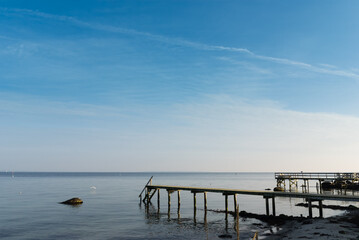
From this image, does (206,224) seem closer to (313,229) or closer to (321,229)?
(313,229)

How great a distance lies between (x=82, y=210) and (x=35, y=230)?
15.1 m

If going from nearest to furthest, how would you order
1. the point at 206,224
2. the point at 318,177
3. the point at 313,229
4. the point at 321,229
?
1. the point at 321,229
2. the point at 313,229
3. the point at 206,224
4. the point at 318,177

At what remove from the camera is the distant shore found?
22705 mm

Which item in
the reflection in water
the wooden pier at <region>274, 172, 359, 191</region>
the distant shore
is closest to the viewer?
the distant shore

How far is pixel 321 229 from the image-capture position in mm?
24578

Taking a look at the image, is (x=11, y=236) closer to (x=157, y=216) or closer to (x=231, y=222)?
(x=157, y=216)

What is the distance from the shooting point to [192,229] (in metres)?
30.7

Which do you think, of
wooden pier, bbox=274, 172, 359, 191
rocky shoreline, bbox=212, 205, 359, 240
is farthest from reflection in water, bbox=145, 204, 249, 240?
wooden pier, bbox=274, 172, 359, 191

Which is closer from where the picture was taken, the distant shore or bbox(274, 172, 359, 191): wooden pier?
the distant shore

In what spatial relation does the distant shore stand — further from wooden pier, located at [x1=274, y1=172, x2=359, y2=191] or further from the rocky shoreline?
wooden pier, located at [x1=274, y1=172, x2=359, y2=191]

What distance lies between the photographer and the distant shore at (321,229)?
2270cm

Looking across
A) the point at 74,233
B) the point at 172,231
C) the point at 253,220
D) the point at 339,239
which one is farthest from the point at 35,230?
the point at 339,239

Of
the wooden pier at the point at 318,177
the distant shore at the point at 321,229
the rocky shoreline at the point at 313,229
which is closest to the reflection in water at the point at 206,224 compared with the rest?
the rocky shoreline at the point at 313,229

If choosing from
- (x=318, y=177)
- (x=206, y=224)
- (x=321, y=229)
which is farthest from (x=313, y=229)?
(x=318, y=177)
